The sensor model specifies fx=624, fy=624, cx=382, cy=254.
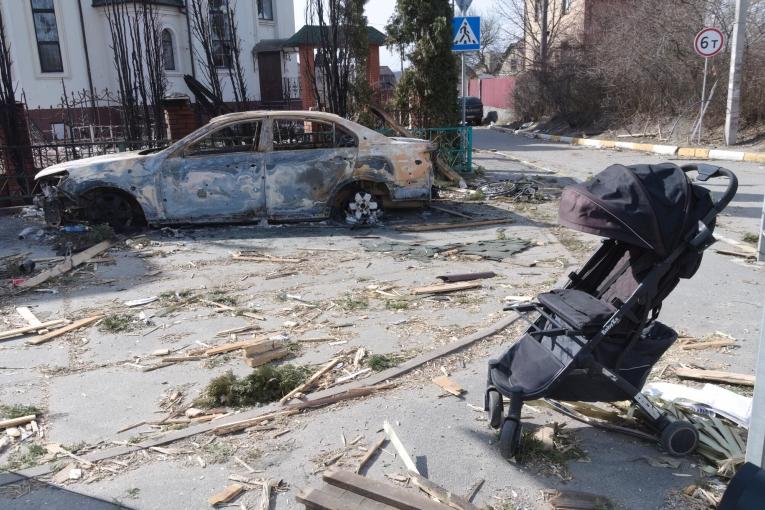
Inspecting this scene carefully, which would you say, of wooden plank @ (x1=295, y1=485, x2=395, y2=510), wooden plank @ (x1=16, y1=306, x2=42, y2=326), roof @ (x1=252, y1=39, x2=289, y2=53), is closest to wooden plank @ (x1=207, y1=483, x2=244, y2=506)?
wooden plank @ (x1=295, y1=485, x2=395, y2=510)

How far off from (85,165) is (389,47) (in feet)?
28.9

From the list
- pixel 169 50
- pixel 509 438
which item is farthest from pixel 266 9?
pixel 509 438

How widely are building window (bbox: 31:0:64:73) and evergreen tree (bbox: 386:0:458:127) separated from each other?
16616 mm

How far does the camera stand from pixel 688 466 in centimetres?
348

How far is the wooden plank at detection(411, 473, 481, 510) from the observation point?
3.11m

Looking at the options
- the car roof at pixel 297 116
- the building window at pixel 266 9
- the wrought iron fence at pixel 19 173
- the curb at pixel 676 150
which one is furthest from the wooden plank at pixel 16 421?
the building window at pixel 266 9

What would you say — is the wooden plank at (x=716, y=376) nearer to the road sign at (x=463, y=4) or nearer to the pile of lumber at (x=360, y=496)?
the pile of lumber at (x=360, y=496)

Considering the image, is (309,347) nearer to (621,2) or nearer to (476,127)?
(621,2)

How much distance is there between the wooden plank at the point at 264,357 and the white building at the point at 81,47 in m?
20.8

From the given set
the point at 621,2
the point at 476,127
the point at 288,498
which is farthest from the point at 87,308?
the point at 476,127

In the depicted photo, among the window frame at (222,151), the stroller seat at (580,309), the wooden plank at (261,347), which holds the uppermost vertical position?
the window frame at (222,151)

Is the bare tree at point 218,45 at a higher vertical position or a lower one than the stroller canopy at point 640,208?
higher

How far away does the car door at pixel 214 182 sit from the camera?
9047 mm

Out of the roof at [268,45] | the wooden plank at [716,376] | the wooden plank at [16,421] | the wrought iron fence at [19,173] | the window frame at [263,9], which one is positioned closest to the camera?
the wooden plank at [16,421]
